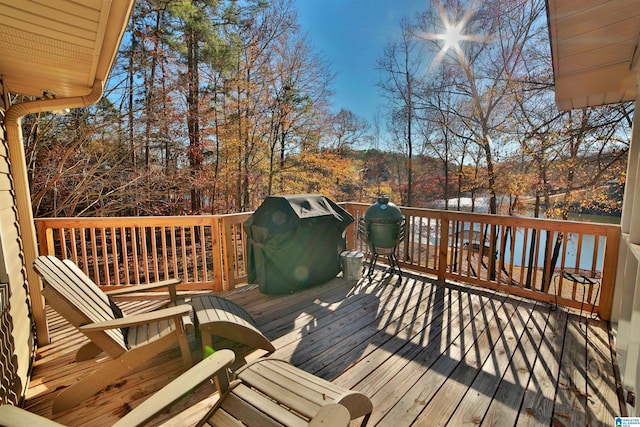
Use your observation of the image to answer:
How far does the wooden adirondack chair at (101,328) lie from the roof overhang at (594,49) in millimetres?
3387

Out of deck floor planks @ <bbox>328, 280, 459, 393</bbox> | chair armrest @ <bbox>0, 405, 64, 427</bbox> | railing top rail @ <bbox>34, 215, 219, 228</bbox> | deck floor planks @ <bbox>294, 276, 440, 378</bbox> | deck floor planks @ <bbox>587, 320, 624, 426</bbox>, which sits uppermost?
railing top rail @ <bbox>34, 215, 219, 228</bbox>

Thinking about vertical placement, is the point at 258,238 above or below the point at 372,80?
below

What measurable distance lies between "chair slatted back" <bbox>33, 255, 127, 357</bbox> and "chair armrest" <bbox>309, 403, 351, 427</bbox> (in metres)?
1.49

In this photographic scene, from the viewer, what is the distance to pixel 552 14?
2.03 m

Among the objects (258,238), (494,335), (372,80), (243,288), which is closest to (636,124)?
(494,335)

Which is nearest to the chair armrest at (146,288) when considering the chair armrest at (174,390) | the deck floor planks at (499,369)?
the chair armrest at (174,390)

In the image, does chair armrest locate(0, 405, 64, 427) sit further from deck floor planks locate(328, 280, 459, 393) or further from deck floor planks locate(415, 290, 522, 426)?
deck floor planks locate(415, 290, 522, 426)

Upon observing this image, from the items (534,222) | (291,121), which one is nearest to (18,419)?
(534,222)

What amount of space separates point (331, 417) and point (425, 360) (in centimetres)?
152

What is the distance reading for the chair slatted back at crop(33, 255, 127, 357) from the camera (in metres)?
1.73

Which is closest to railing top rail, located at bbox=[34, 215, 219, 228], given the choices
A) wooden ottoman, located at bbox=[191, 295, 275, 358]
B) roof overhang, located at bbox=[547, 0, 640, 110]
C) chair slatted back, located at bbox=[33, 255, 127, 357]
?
chair slatted back, located at bbox=[33, 255, 127, 357]

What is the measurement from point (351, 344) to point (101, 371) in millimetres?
1850

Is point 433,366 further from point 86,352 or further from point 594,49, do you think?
point 594,49

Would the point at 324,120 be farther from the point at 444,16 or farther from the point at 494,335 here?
the point at 494,335
